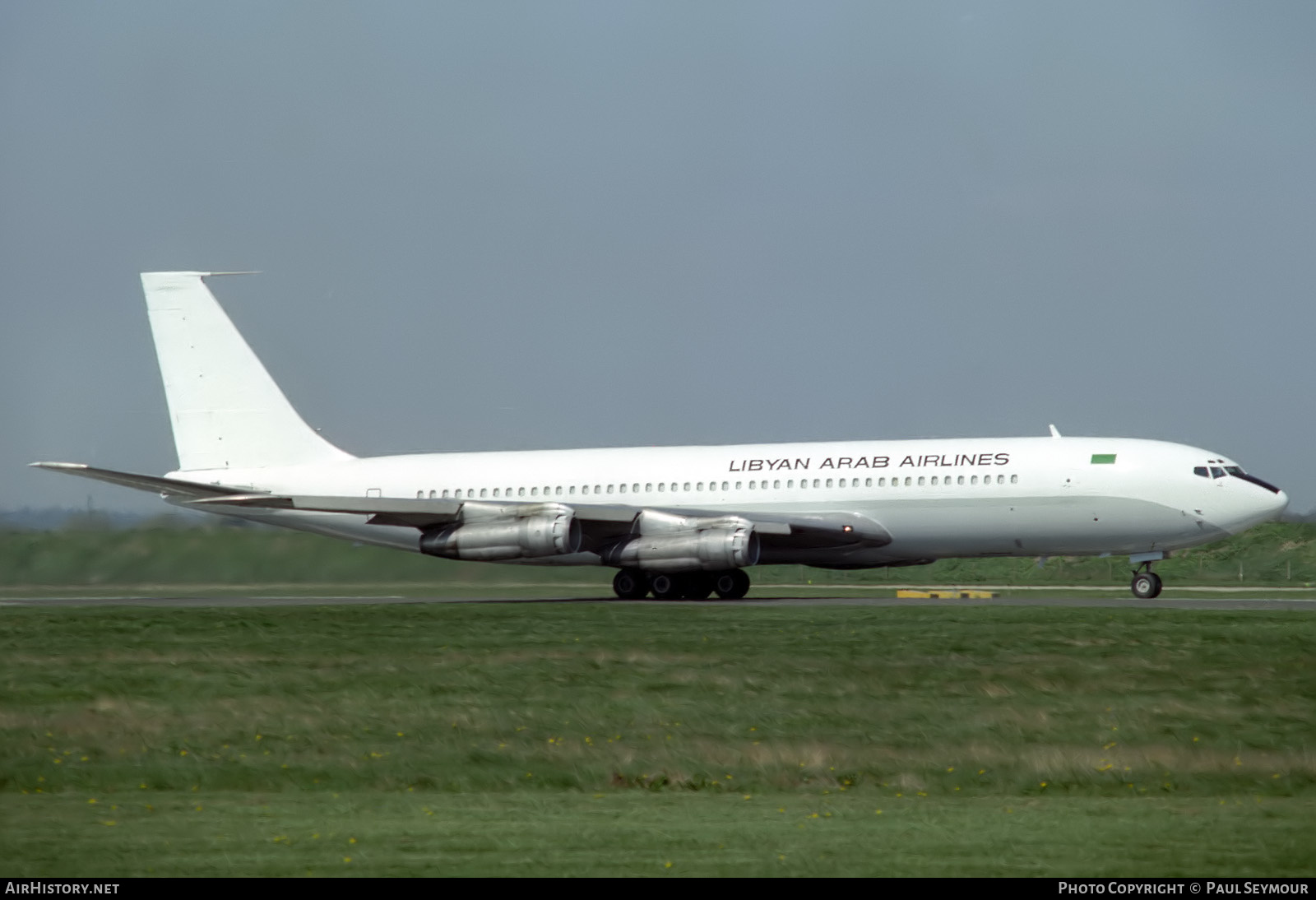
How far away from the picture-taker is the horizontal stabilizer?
3966 cm

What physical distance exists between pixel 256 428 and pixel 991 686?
29.2 metres

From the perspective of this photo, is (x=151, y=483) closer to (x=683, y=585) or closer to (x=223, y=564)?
(x=223, y=564)

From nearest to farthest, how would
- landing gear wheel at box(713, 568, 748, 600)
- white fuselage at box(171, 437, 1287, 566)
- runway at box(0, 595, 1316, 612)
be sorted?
runway at box(0, 595, 1316, 612) → white fuselage at box(171, 437, 1287, 566) → landing gear wheel at box(713, 568, 748, 600)

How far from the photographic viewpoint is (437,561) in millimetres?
45781

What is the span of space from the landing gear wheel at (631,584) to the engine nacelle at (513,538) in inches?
55.8

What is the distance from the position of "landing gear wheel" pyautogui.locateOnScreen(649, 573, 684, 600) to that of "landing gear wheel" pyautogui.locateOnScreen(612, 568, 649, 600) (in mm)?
314

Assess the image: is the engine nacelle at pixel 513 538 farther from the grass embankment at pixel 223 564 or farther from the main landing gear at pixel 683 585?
the grass embankment at pixel 223 564

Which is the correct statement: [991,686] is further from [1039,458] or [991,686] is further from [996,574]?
[996,574]

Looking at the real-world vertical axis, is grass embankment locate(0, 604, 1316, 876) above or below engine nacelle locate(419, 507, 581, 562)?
below

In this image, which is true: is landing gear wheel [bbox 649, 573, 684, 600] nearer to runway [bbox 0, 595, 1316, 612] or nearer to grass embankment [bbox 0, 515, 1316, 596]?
runway [bbox 0, 595, 1316, 612]

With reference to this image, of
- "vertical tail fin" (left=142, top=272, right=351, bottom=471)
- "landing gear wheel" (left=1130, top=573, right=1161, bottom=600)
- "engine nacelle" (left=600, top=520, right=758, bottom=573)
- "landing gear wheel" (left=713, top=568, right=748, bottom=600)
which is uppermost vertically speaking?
"vertical tail fin" (left=142, top=272, right=351, bottom=471)

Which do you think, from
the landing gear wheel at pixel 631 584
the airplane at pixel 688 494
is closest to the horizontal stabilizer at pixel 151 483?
the airplane at pixel 688 494

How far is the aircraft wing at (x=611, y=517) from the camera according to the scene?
40312 millimetres

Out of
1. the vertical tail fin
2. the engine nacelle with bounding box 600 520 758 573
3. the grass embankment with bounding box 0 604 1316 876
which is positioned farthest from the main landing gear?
the vertical tail fin
